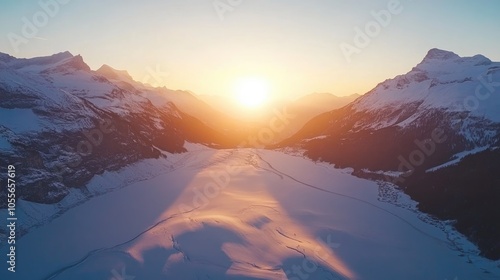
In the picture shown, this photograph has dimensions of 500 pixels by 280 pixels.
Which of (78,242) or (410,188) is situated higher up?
(410,188)

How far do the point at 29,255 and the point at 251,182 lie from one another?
44.7 meters

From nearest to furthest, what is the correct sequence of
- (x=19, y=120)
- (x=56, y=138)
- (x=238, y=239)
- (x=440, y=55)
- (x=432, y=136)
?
(x=238, y=239) < (x=19, y=120) < (x=56, y=138) < (x=432, y=136) < (x=440, y=55)

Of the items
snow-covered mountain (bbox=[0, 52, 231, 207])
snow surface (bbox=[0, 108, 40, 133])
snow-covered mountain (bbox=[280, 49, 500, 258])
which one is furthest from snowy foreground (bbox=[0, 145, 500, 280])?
snow surface (bbox=[0, 108, 40, 133])

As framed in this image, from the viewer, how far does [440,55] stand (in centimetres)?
14050

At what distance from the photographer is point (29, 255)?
128 feet

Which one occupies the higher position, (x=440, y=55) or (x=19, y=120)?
(x=440, y=55)

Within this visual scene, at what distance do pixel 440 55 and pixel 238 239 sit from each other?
418ft

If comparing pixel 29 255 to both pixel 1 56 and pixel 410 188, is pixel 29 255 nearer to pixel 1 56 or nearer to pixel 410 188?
pixel 410 188

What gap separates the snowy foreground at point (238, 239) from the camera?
121 ft

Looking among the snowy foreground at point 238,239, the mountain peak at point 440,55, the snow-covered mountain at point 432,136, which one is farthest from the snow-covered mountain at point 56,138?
the mountain peak at point 440,55

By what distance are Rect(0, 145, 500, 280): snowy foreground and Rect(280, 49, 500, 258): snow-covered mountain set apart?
4.82 meters

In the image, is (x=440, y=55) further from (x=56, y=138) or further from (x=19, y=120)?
(x=19, y=120)

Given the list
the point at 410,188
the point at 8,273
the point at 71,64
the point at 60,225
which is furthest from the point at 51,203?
the point at 71,64

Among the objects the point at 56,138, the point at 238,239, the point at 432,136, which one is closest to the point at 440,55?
the point at 432,136
